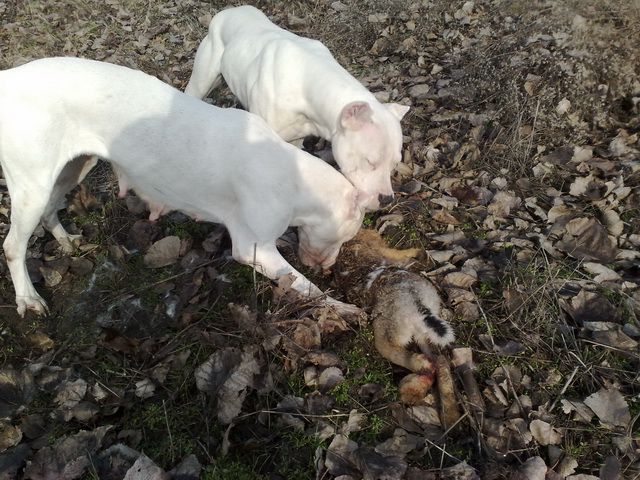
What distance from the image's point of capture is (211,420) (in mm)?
3020

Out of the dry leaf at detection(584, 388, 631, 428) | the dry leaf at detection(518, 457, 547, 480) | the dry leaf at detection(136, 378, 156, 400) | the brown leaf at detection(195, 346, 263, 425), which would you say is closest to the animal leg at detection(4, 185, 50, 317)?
the dry leaf at detection(136, 378, 156, 400)

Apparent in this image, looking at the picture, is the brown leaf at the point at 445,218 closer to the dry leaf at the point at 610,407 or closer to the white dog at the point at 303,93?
the white dog at the point at 303,93

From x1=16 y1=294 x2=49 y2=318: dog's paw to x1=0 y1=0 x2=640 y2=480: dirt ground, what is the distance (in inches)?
2.3

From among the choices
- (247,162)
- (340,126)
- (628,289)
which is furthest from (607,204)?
(247,162)

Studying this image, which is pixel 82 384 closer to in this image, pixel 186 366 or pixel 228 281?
pixel 186 366

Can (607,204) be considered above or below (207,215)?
above

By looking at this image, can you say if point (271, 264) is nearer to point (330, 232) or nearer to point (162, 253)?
point (330, 232)

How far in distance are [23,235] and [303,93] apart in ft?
7.70

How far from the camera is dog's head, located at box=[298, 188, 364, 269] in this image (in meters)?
3.59

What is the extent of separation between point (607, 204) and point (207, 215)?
9.74ft

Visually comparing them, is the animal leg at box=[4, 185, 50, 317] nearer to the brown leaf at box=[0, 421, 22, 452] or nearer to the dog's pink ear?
the brown leaf at box=[0, 421, 22, 452]

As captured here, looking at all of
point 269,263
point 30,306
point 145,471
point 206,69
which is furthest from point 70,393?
point 206,69

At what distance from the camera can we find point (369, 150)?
3.87m

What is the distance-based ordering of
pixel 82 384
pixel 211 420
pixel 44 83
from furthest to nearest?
pixel 44 83 < pixel 82 384 < pixel 211 420
